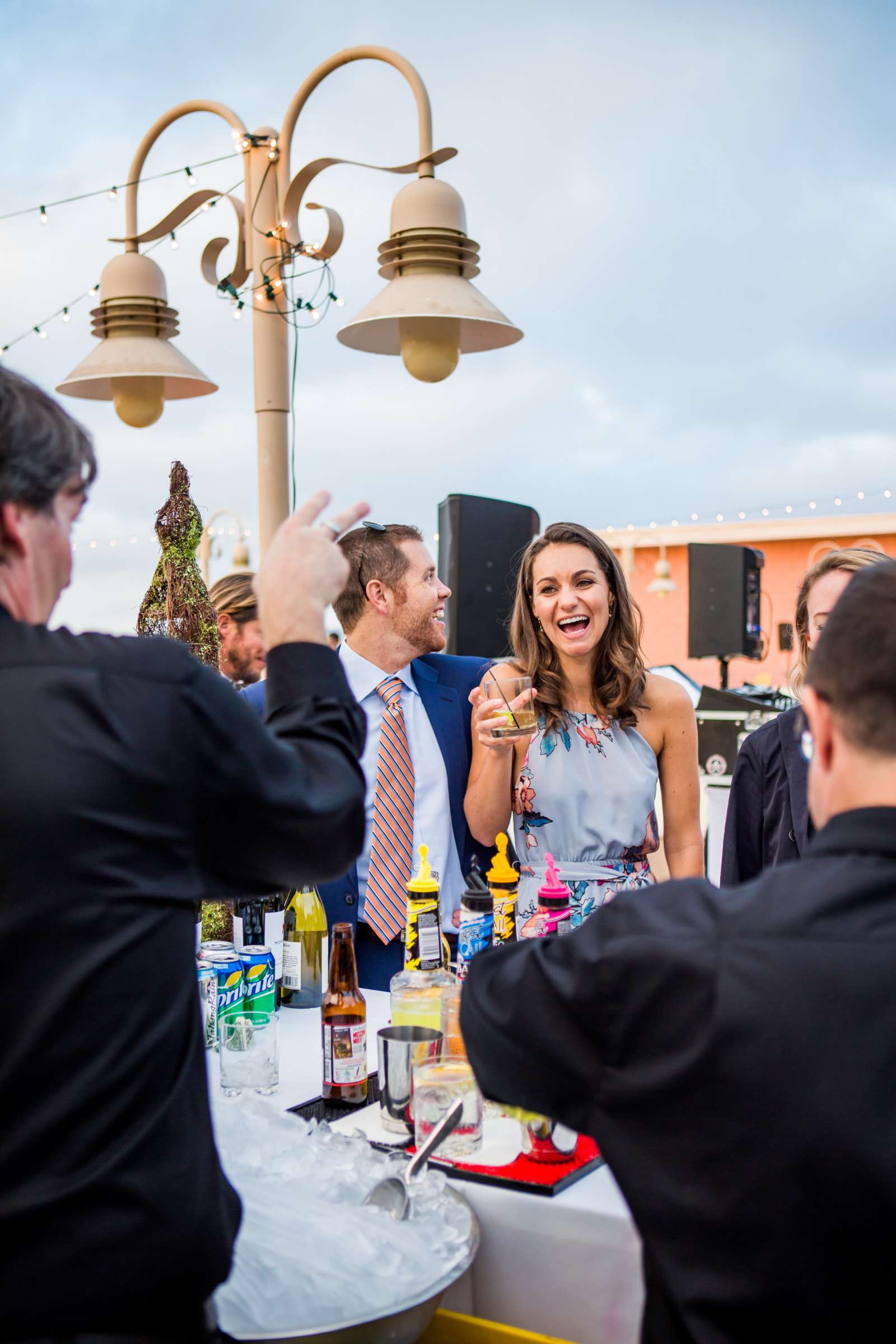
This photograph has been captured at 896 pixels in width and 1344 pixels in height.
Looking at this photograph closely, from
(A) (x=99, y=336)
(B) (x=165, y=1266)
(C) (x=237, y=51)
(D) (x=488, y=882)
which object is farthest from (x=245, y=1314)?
(C) (x=237, y=51)

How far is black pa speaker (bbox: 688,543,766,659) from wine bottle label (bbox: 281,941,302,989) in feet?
20.8

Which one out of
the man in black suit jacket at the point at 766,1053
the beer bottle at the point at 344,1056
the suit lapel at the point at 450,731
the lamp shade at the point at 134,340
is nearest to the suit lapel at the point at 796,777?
the suit lapel at the point at 450,731

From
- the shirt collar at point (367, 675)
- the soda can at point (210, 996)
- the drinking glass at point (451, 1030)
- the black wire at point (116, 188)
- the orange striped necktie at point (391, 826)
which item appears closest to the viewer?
the drinking glass at point (451, 1030)

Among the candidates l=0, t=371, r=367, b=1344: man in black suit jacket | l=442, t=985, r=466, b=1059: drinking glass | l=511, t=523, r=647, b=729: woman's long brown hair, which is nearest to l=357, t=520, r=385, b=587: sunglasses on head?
l=511, t=523, r=647, b=729: woman's long brown hair

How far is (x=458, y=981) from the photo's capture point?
71.3 inches

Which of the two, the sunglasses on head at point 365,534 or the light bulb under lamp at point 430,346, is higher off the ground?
the light bulb under lamp at point 430,346

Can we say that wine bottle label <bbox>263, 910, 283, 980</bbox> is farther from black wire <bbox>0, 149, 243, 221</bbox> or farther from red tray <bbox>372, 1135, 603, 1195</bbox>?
black wire <bbox>0, 149, 243, 221</bbox>

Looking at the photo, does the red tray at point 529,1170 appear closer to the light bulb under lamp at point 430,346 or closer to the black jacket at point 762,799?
the black jacket at point 762,799

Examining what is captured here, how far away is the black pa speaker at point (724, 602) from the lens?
812cm

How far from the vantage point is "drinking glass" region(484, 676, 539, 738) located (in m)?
2.35

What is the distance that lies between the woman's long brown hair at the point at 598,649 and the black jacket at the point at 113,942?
1.85m

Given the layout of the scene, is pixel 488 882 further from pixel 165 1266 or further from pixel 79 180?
pixel 79 180

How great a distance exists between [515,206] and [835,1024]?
8.13 meters

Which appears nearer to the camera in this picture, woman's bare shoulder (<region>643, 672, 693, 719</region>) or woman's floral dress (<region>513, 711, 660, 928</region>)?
woman's floral dress (<region>513, 711, 660, 928</region>)
